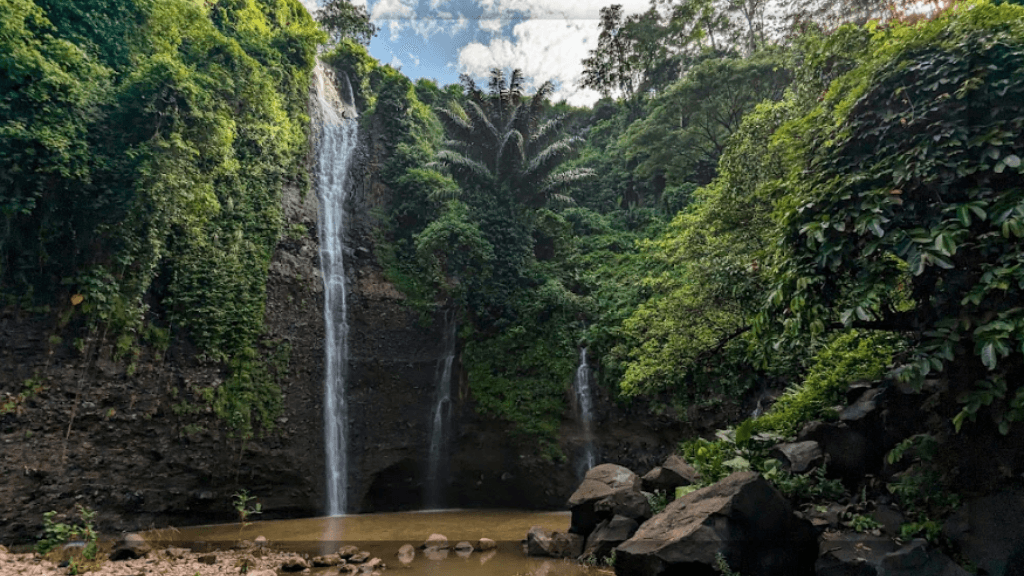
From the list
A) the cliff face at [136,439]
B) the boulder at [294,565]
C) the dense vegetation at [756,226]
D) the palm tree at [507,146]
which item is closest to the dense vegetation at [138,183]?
the cliff face at [136,439]

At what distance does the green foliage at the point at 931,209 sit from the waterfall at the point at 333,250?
1143cm

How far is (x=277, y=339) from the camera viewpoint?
43.1ft

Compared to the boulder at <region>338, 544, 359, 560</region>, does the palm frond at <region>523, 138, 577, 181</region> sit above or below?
above

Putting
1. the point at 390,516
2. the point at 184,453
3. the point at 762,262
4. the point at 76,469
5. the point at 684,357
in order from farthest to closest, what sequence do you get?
→ the point at 390,516 → the point at 184,453 → the point at 76,469 → the point at 684,357 → the point at 762,262

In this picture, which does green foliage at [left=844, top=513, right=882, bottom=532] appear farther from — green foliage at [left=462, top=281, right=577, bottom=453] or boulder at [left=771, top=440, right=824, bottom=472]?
green foliage at [left=462, top=281, right=577, bottom=453]

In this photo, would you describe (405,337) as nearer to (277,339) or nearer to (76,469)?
(277,339)

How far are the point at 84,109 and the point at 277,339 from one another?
6115mm

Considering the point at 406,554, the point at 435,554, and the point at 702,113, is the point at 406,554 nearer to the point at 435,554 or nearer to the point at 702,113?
the point at 435,554

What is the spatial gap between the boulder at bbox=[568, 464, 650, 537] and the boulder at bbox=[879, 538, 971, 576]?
3272mm

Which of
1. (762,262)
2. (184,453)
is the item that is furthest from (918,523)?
(184,453)

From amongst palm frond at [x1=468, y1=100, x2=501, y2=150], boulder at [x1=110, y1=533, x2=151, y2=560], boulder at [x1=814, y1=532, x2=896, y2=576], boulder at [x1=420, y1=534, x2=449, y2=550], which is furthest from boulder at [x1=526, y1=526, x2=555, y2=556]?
palm frond at [x1=468, y1=100, x2=501, y2=150]

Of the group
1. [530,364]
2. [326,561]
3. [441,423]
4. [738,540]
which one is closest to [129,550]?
[326,561]

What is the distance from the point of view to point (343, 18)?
87.1 ft

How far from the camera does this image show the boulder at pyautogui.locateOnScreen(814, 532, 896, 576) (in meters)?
4.91
